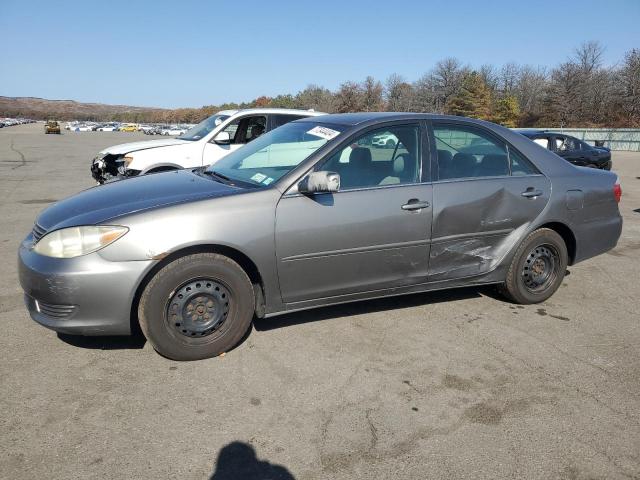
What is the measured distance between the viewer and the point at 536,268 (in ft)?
14.6

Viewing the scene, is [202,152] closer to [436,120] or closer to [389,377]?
[436,120]

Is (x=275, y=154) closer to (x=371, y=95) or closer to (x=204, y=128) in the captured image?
(x=204, y=128)

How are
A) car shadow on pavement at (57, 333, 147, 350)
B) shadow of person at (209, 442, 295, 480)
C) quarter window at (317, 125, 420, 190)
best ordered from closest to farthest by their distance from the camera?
shadow of person at (209, 442, 295, 480) → car shadow on pavement at (57, 333, 147, 350) → quarter window at (317, 125, 420, 190)

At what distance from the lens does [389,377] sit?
3178 mm

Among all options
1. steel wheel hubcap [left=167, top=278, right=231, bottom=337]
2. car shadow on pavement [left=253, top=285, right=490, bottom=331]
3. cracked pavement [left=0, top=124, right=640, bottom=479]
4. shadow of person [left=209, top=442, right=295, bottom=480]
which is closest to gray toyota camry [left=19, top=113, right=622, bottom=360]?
steel wheel hubcap [left=167, top=278, right=231, bottom=337]

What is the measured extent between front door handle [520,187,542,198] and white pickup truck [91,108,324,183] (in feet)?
16.3

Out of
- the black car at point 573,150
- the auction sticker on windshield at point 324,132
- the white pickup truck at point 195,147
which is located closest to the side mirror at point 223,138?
the white pickup truck at point 195,147

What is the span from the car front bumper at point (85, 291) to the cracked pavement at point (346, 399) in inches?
13.5

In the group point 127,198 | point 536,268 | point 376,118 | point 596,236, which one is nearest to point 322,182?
point 376,118

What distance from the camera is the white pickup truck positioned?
25.8 feet

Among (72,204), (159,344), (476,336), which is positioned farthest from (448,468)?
(72,204)

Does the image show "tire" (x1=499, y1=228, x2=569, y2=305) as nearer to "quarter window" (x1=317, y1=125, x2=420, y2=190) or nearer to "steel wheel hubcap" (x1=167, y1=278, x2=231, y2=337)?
"quarter window" (x1=317, y1=125, x2=420, y2=190)

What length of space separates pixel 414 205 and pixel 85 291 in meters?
2.37

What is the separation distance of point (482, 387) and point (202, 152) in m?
6.40
